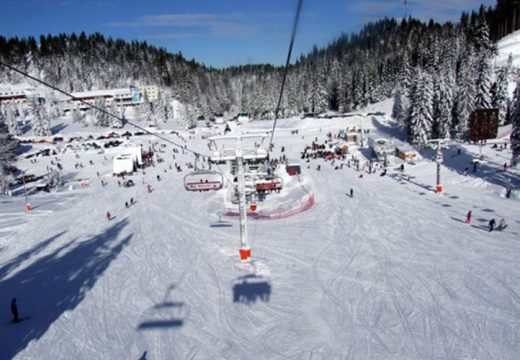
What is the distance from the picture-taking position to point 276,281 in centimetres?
1551

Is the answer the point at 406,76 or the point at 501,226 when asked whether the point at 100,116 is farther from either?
the point at 501,226

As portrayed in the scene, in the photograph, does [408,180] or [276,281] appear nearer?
[276,281]

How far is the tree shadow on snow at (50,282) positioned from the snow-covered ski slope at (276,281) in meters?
0.07

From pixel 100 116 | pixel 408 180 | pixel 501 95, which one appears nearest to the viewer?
pixel 408 180

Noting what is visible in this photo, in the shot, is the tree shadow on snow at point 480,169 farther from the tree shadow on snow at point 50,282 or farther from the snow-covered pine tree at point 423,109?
the tree shadow on snow at point 50,282

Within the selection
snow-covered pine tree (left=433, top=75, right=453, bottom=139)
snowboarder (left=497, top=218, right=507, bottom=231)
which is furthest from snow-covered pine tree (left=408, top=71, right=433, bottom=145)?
snowboarder (left=497, top=218, right=507, bottom=231)

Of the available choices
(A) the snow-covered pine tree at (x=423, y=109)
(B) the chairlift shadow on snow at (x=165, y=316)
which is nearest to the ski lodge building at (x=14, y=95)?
(A) the snow-covered pine tree at (x=423, y=109)

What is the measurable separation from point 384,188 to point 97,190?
29.5 metres

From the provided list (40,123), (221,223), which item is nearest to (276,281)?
(221,223)

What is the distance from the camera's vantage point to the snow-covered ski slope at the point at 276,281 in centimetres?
1131

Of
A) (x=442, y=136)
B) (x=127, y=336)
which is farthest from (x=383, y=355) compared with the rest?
(x=442, y=136)

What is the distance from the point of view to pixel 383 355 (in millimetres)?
10414

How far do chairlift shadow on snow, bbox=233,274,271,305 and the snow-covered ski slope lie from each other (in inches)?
3.1

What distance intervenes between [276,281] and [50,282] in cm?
1038
